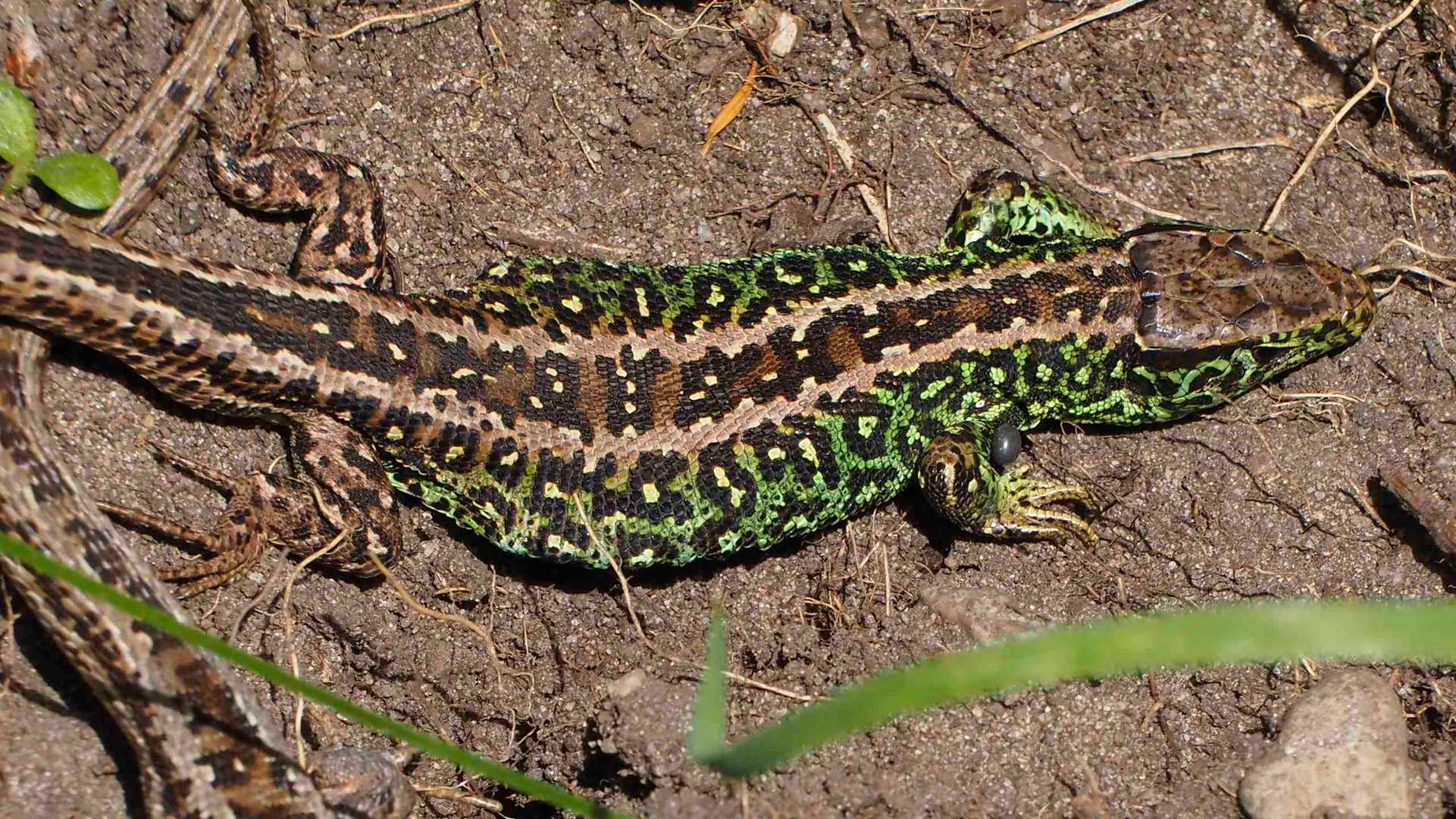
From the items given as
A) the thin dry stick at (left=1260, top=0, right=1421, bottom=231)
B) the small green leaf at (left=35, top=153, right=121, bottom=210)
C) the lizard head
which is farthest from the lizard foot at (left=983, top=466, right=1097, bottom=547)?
the small green leaf at (left=35, top=153, right=121, bottom=210)

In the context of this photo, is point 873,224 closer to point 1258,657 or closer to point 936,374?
point 936,374

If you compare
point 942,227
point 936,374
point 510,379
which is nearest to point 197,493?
point 510,379

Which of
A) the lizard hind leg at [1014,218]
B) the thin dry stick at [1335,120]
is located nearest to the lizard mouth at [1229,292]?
the lizard hind leg at [1014,218]

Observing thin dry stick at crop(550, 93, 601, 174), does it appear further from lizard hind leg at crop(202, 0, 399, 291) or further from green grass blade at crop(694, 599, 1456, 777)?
green grass blade at crop(694, 599, 1456, 777)

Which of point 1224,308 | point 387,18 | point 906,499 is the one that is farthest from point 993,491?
point 387,18

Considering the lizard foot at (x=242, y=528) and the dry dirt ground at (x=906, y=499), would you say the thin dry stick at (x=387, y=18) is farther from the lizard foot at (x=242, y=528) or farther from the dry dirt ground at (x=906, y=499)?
the lizard foot at (x=242, y=528)

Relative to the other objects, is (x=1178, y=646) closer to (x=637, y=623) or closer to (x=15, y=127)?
(x=637, y=623)
